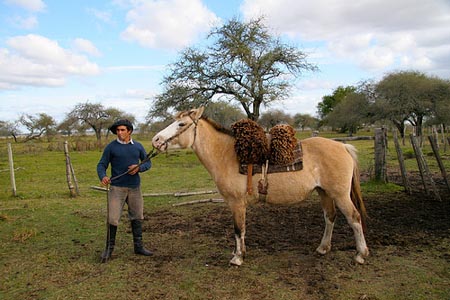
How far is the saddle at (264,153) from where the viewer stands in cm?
442

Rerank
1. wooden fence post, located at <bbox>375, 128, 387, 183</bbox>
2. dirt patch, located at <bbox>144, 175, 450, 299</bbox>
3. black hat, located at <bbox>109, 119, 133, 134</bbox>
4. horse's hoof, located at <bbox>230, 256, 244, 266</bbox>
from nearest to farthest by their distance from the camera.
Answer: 1. dirt patch, located at <bbox>144, 175, 450, 299</bbox>
2. horse's hoof, located at <bbox>230, 256, 244, 266</bbox>
3. black hat, located at <bbox>109, 119, 133, 134</bbox>
4. wooden fence post, located at <bbox>375, 128, 387, 183</bbox>

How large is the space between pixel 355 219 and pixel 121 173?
3442 millimetres

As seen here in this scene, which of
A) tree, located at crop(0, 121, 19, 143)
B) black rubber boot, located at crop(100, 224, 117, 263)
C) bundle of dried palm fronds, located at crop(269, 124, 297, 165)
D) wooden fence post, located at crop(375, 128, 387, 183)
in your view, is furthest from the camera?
tree, located at crop(0, 121, 19, 143)

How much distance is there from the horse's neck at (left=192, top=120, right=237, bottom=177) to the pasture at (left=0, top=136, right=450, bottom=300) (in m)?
1.38

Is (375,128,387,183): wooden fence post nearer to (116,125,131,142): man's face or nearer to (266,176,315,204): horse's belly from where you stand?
(266,176,315,204): horse's belly

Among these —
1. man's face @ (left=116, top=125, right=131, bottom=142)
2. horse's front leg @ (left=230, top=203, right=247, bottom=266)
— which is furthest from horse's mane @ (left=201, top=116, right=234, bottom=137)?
man's face @ (left=116, top=125, right=131, bottom=142)

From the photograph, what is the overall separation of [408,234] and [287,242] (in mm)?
2035

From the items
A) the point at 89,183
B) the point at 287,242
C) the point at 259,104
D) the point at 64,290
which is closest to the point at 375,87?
the point at 259,104

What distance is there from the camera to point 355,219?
4531 millimetres

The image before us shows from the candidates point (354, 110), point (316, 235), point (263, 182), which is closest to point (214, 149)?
point (263, 182)

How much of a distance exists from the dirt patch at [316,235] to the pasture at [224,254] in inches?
0.6

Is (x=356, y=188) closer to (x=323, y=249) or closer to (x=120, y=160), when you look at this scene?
(x=323, y=249)

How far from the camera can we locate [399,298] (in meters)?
3.51

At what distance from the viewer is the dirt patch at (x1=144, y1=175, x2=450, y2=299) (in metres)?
4.16
